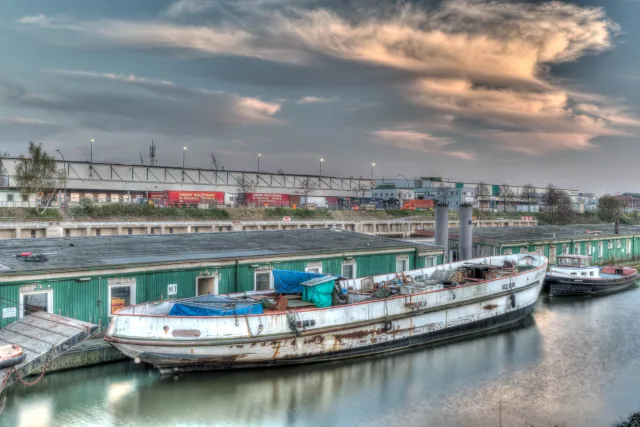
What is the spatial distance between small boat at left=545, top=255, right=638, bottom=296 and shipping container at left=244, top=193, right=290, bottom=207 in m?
52.3

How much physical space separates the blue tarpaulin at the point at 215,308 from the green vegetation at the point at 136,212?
1693 inches

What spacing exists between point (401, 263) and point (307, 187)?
245 feet

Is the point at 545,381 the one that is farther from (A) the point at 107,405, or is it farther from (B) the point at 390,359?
(A) the point at 107,405

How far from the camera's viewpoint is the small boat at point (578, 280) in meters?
33.7

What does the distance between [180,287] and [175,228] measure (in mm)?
33320

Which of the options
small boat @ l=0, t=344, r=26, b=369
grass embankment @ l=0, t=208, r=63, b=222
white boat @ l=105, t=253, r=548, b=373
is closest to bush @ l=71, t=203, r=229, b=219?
grass embankment @ l=0, t=208, r=63, b=222

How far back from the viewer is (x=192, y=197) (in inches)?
2884

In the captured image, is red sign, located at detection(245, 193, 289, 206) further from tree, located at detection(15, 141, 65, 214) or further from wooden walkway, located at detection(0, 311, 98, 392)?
wooden walkway, located at detection(0, 311, 98, 392)

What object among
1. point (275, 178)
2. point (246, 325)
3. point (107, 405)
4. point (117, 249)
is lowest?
point (107, 405)

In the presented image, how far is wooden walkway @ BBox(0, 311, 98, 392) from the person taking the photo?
14.1 meters

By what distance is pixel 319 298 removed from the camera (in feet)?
67.2

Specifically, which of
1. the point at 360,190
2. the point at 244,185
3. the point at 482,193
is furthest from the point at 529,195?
the point at 244,185

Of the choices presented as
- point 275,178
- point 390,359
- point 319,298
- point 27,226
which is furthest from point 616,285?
point 275,178

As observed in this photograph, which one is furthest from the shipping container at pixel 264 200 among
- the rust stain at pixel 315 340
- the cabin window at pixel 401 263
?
the rust stain at pixel 315 340
